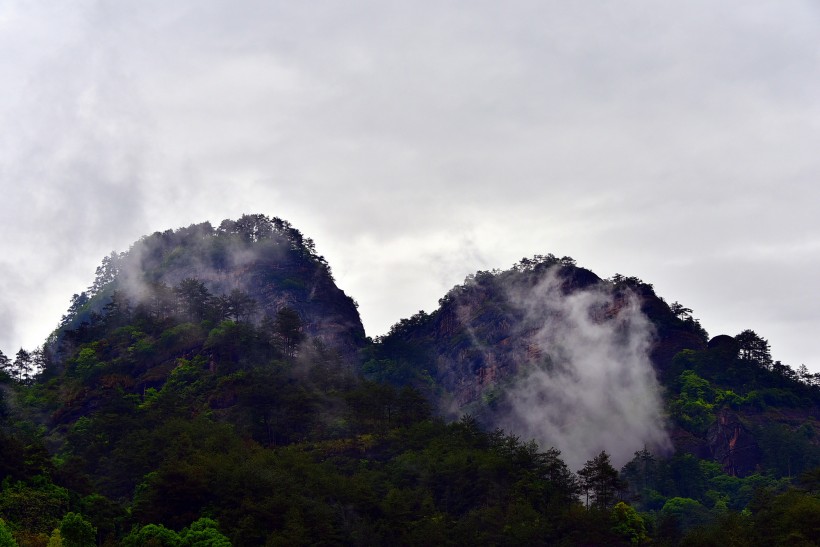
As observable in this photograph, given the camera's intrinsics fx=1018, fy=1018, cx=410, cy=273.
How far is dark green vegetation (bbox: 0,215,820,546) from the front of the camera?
82.2 metres

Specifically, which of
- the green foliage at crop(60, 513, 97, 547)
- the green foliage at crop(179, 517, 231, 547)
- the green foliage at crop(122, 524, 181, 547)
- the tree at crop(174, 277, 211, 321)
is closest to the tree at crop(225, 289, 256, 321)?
the tree at crop(174, 277, 211, 321)

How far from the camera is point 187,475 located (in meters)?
83.9

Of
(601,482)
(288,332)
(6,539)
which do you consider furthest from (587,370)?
(6,539)

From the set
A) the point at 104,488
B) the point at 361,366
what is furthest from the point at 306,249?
the point at 104,488

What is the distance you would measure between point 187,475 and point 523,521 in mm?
28434

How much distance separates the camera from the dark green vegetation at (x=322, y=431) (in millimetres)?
82188

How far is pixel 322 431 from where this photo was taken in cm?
11069

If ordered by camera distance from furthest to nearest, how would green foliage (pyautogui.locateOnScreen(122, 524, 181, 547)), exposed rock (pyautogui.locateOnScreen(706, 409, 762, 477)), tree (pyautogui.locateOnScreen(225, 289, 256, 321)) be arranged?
tree (pyautogui.locateOnScreen(225, 289, 256, 321))
exposed rock (pyautogui.locateOnScreen(706, 409, 762, 477))
green foliage (pyautogui.locateOnScreen(122, 524, 181, 547))

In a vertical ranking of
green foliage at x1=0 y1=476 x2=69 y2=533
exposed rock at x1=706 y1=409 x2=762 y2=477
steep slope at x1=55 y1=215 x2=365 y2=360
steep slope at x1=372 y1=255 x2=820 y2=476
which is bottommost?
green foliage at x1=0 y1=476 x2=69 y2=533

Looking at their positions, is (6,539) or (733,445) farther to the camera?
(733,445)

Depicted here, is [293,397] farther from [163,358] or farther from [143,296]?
[143,296]

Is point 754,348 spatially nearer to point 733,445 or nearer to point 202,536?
point 733,445

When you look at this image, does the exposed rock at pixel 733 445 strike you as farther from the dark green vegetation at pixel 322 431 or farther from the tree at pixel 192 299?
the tree at pixel 192 299

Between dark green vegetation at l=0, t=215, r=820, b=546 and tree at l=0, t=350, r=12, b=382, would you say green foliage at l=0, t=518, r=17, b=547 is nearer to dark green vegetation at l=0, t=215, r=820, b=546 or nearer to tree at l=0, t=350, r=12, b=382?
dark green vegetation at l=0, t=215, r=820, b=546
